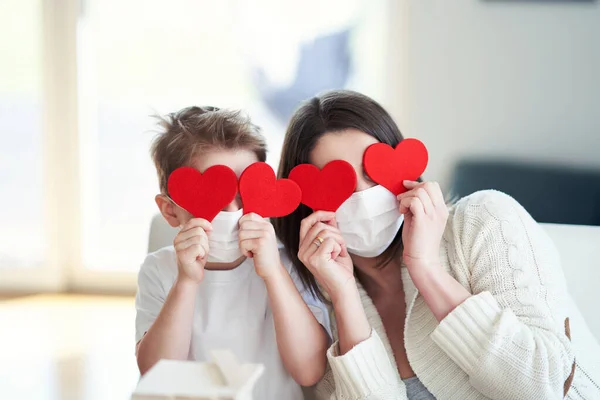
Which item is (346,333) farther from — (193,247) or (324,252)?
(193,247)

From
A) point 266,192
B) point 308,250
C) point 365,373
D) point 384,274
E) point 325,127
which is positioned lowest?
point 365,373

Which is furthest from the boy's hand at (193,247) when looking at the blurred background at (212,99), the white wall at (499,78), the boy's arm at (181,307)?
the white wall at (499,78)

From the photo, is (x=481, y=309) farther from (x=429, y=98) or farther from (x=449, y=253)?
(x=429, y=98)

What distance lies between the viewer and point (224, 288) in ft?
4.73

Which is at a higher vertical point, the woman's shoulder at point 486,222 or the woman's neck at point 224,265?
the woman's shoulder at point 486,222

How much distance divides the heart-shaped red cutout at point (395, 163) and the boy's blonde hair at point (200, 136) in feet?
0.82

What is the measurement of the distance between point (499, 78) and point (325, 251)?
2.80m

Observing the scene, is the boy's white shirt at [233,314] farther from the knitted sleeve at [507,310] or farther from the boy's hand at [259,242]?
the knitted sleeve at [507,310]

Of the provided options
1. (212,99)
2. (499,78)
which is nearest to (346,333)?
(499,78)

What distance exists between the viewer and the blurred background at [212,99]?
11.9 ft

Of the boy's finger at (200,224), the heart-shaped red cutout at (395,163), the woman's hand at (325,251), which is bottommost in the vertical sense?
the woman's hand at (325,251)

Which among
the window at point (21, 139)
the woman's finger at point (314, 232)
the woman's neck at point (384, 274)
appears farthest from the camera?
the window at point (21, 139)

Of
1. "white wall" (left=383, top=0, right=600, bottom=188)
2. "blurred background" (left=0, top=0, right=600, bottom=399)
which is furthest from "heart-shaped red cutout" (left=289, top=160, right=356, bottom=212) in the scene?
"white wall" (left=383, top=0, right=600, bottom=188)

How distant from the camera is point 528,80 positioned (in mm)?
3713
